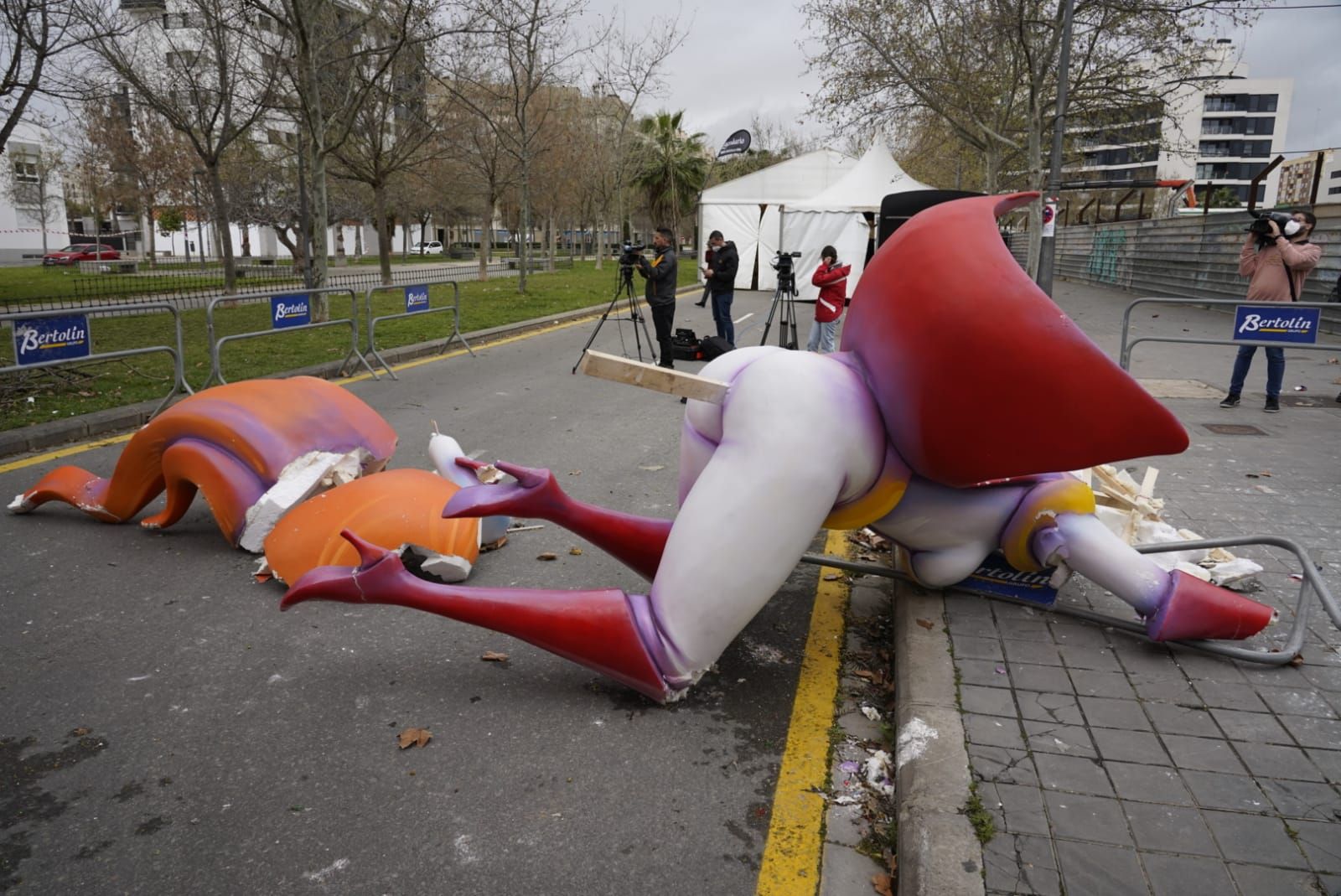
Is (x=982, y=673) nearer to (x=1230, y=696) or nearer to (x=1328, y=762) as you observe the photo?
(x=1230, y=696)

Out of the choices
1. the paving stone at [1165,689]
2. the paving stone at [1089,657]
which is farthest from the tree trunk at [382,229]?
the paving stone at [1165,689]

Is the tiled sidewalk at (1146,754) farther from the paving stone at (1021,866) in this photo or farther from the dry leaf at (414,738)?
the dry leaf at (414,738)

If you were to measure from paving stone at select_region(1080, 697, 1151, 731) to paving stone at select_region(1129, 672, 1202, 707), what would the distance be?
0.09 metres

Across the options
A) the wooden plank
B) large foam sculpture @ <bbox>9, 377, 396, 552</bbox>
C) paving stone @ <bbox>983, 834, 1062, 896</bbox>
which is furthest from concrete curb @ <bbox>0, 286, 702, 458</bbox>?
paving stone @ <bbox>983, 834, 1062, 896</bbox>

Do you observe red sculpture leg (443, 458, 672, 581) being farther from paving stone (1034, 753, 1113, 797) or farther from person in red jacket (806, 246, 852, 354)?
person in red jacket (806, 246, 852, 354)

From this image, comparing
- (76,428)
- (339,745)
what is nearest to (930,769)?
(339,745)

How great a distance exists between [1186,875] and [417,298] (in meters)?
11.0

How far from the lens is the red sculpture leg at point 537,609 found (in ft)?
9.09

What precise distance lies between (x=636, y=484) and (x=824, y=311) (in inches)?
256

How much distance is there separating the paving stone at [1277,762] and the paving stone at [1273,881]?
1.53 feet

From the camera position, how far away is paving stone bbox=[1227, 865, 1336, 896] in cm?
201

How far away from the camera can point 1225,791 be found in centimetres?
241

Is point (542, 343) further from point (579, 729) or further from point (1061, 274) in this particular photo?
point (1061, 274)

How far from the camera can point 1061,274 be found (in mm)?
34562
